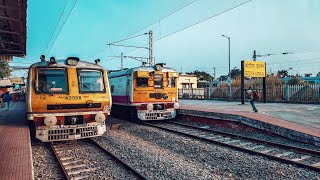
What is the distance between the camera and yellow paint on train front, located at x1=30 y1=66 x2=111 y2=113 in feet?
26.6

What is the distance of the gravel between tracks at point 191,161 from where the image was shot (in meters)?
5.84

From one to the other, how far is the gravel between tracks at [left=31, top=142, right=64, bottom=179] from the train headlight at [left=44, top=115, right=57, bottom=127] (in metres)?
0.81

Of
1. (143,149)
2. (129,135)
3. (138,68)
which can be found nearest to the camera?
(143,149)

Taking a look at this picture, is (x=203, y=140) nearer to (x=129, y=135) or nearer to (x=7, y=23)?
(x=129, y=135)

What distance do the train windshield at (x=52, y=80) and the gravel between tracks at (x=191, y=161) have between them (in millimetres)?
2286

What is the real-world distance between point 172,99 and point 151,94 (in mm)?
1174

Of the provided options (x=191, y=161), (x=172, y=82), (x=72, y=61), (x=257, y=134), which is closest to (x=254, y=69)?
(x=172, y=82)

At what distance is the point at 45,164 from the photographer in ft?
22.2

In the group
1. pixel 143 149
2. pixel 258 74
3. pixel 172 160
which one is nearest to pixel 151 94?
pixel 143 149

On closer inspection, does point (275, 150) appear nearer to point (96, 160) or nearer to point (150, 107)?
point (96, 160)

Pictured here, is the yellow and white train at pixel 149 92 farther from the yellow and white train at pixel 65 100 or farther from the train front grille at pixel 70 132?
the train front grille at pixel 70 132

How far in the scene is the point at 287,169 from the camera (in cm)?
611

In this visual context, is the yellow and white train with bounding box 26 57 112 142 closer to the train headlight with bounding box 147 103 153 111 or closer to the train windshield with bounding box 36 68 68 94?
the train windshield with bounding box 36 68 68 94

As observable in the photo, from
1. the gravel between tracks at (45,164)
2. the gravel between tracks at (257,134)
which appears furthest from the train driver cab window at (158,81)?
the gravel between tracks at (45,164)
